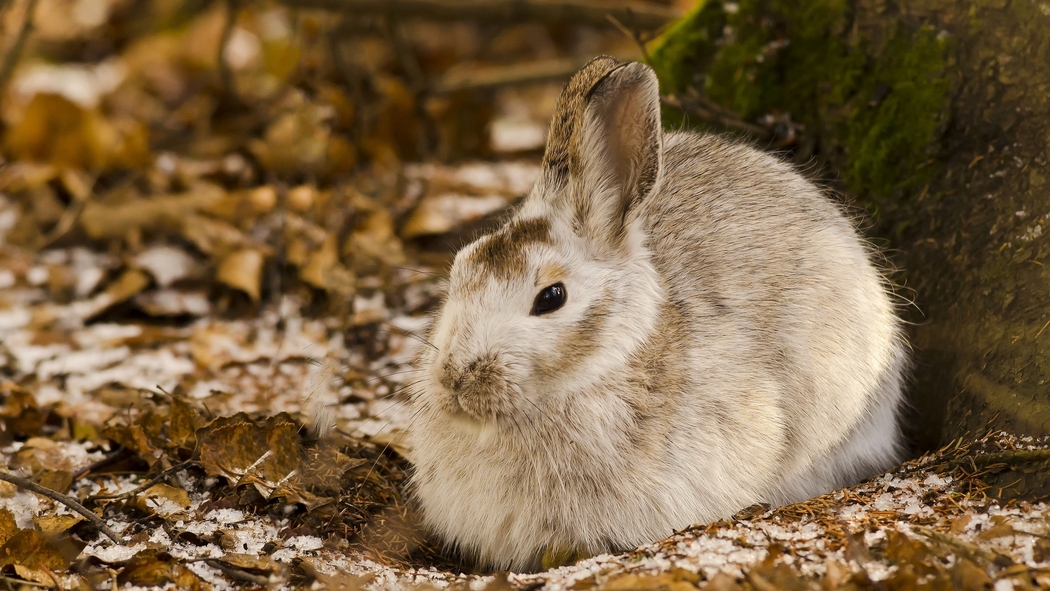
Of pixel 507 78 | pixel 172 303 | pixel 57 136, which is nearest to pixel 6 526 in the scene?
pixel 172 303

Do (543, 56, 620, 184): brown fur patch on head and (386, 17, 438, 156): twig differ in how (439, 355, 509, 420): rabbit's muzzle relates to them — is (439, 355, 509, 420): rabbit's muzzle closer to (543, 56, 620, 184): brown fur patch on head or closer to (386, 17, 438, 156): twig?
(543, 56, 620, 184): brown fur patch on head

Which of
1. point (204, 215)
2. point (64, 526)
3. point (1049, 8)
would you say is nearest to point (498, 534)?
point (64, 526)

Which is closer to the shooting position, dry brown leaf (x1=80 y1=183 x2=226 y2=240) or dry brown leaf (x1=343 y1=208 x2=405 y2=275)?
dry brown leaf (x1=343 y1=208 x2=405 y2=275)

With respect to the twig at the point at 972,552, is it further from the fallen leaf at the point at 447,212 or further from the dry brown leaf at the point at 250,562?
the fallen leaf at the point at 447,212

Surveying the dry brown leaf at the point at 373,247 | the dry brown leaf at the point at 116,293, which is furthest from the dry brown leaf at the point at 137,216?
the dry brown leaf at the point at 373,247

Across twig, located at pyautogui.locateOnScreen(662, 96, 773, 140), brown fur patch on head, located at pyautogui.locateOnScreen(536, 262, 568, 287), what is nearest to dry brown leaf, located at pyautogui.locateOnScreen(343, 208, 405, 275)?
twig, located at pyautogui.locateOnScreen(662, 96, 773, 140)

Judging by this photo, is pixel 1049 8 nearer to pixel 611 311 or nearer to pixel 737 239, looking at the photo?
pixel 737 239

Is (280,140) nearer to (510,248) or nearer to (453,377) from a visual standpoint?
(510,248)
